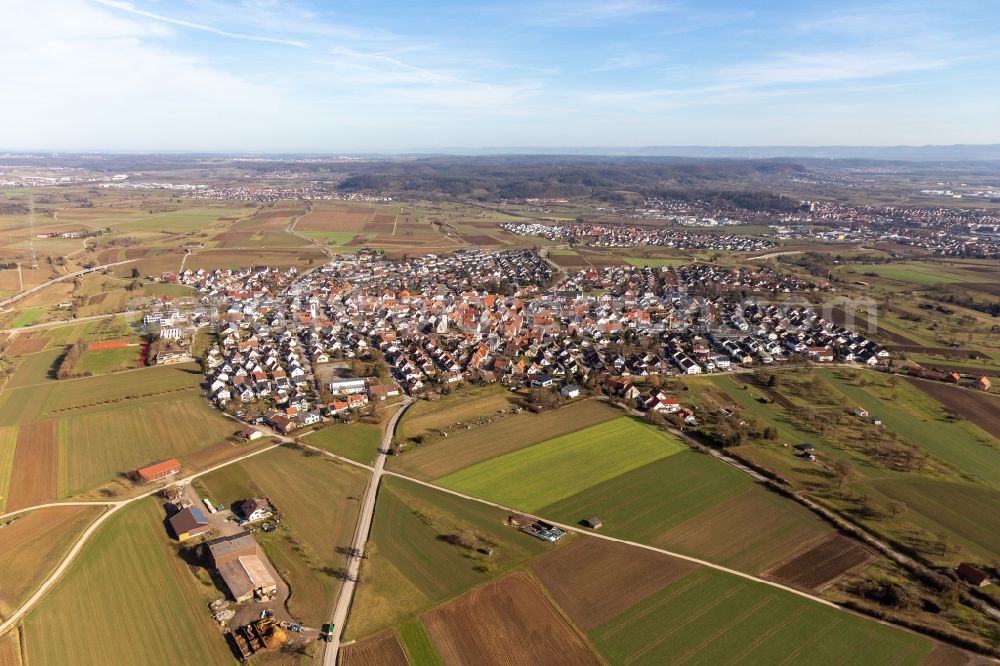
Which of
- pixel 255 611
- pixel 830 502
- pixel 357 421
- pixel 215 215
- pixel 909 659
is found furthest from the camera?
pixel 215 215

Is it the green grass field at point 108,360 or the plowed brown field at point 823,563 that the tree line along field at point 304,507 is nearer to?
the plowed brown field at point 823,563

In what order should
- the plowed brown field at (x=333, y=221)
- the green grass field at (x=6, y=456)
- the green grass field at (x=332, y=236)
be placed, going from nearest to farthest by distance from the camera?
the green grass field at (x=6, y=456), the green grass field at (x=332, y=236), the plowed brown field at (x=333, y=221)

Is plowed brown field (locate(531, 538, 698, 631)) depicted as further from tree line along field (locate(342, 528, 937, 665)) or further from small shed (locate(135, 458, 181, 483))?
small shed (locate(135, 458, 181, 483))

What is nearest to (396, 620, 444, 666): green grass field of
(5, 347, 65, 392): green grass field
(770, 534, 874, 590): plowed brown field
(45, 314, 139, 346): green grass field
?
(770, 534, 874, 590): plowed brown field

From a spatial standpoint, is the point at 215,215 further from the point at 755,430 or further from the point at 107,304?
the point at 755,430

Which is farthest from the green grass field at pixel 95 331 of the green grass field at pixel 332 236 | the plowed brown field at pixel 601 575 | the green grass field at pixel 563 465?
the green grass field at pixel 332 236

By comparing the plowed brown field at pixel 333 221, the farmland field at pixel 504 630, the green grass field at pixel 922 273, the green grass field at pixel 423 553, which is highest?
the plowed brown field at pixel 333 221

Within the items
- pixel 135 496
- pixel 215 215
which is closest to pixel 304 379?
pixel 135 496
